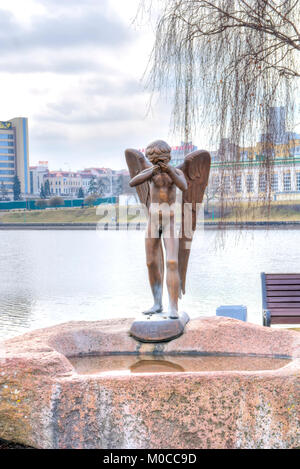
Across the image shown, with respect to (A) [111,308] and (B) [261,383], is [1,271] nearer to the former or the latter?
(A) [111,308]

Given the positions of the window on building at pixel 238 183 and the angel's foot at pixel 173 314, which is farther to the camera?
the window on building at pixel 238 183

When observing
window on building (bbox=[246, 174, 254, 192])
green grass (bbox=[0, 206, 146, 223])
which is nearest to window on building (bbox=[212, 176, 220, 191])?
window on building (bbox=[246, 174, 254, 192])

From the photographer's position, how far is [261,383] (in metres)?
3.10

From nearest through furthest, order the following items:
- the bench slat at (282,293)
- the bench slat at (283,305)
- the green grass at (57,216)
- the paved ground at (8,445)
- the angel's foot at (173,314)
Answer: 1. the paved ground at (8,445)
2. the angel's foot at (173,314)
3. the bench slat at (283,305)
4. the bench slat at (282,293)
5. the green grass at (57,216)

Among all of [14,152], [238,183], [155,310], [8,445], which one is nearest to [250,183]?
[238,183]

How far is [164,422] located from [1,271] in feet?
55.5

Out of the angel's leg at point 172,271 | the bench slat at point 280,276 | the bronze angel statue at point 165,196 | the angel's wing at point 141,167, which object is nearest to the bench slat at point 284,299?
the bench slat at point 280,276

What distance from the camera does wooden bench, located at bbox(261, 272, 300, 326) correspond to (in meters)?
6.46

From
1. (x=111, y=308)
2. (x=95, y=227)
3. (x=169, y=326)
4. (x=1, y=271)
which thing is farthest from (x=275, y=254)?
(x=95, y=227)

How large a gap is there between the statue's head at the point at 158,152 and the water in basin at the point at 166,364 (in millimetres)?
1347

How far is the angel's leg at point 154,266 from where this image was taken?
4.55 m

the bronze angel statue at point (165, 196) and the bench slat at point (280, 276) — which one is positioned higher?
the bronze angel statue at point (165, 196)

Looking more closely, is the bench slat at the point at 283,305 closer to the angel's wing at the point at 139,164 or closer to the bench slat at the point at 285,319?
the bench slat at the point at 285,319

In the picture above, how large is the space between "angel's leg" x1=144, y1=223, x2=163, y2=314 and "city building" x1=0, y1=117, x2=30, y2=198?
8944cm
